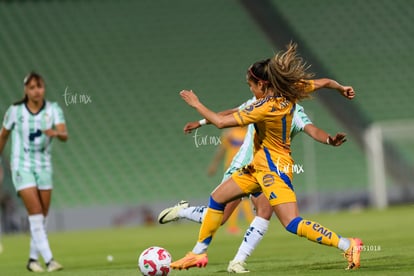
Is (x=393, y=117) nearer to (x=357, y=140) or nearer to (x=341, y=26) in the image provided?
(x=357, y=140)

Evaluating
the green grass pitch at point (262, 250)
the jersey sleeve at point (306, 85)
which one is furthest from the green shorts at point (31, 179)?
the jersey sleeve at point (306, 85)

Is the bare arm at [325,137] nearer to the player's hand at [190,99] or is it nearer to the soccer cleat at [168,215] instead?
the player's hand at [190,99]

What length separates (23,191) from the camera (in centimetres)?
1061

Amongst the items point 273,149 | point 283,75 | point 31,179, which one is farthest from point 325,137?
point 31,179

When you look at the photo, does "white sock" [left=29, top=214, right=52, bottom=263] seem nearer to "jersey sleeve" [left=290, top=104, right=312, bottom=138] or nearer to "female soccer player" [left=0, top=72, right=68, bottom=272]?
"female soccer player" [left=0, top=72, right=68, bottom=272]

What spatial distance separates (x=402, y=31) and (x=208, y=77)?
6.29 metres

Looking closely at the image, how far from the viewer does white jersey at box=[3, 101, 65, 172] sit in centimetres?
1077

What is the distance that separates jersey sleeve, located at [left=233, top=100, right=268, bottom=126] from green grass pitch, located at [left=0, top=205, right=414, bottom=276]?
1423mm

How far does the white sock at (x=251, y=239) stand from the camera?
8938 millimetres

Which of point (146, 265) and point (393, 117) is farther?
point (393, 117)

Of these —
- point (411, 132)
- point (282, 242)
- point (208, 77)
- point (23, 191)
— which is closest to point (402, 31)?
point (411, 132)

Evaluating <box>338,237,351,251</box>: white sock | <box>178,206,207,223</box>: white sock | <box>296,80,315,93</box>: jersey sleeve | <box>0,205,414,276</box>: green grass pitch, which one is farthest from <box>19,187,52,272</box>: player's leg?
<box>338,237,351,251</box>: white sock

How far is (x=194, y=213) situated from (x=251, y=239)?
2.45ft

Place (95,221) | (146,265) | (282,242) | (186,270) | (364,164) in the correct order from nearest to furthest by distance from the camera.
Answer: (146,265) → (186,270) → (282,242) → (95,221) → (364,164)
